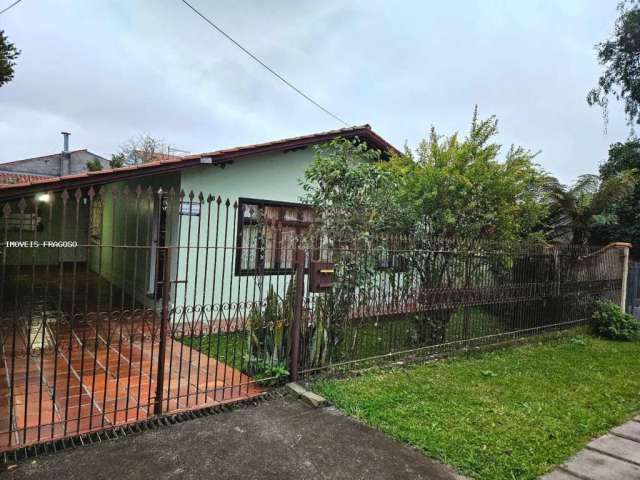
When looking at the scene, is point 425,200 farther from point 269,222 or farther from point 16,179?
point 16,179

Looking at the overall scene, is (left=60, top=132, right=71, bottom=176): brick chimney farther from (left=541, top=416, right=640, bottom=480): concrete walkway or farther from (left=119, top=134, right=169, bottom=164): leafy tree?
(left=541, top=416, right=640, bottom=480): concrete walkway

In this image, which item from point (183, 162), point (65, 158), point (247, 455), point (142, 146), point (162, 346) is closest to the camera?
point (247, 455)

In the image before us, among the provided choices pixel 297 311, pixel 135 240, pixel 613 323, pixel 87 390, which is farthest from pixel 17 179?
pixel 613 323

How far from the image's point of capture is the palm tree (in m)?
9.07

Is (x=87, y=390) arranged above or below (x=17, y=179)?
below

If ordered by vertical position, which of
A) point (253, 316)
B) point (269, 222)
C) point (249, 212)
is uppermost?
point (249, 212)

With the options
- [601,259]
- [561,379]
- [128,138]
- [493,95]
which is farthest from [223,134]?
[561,379]

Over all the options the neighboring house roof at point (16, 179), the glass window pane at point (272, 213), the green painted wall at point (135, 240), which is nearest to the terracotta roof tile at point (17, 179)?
the neighboring house roof at point (16, 179)

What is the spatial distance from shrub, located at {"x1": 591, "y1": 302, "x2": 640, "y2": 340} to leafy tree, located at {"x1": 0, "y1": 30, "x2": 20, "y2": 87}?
40.1ft

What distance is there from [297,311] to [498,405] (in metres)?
2.26

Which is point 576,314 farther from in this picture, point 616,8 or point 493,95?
point 616,8

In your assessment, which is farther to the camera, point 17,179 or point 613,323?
point 17,179

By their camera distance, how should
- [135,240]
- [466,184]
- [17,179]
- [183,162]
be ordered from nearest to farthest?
1. [466,184]
2. [183,162]
3. [135,240]
4. [17,179]

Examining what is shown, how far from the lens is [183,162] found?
6520 millimetres
